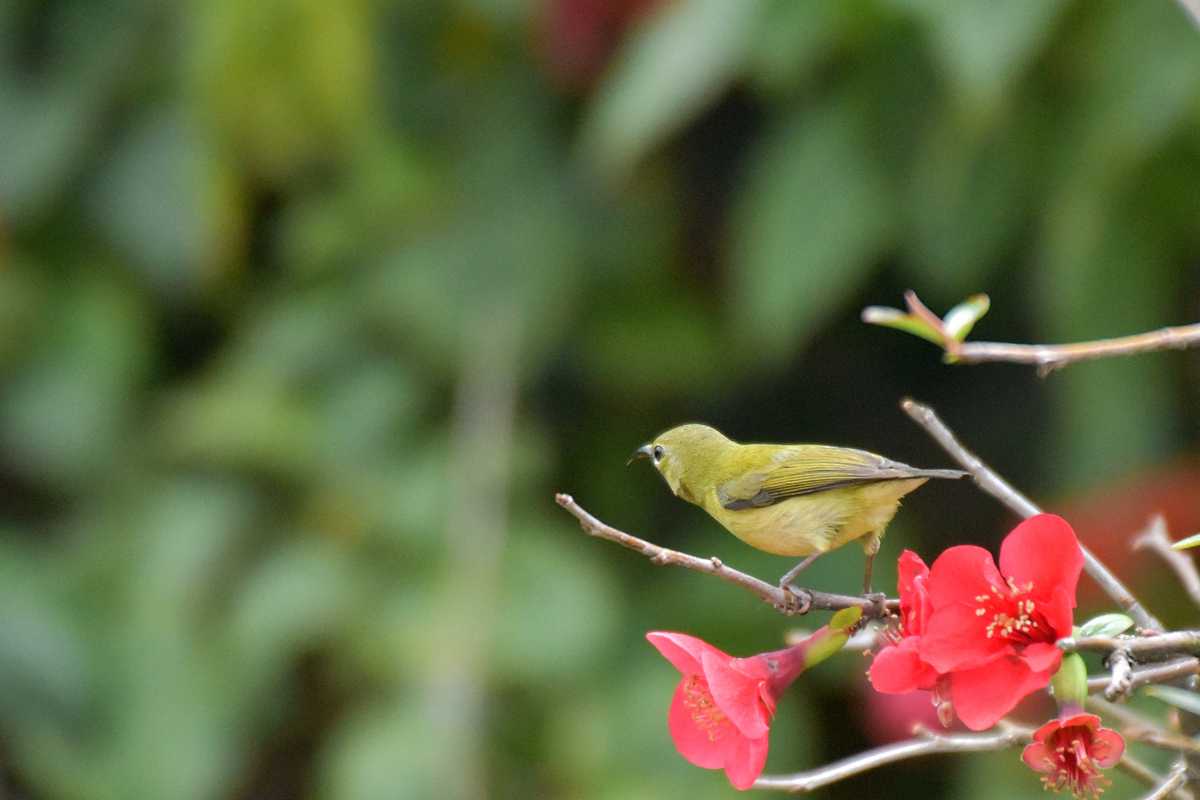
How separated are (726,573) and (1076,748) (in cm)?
19

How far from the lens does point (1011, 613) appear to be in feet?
2.07

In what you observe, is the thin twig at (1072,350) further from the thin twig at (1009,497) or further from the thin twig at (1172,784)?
the thin twig at (1172,784)

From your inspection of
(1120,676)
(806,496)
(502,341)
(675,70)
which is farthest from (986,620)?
(502,341)

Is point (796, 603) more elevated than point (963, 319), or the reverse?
point (963, 319)

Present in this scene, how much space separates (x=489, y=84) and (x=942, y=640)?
2.57m

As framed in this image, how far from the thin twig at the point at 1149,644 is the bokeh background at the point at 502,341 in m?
1.55

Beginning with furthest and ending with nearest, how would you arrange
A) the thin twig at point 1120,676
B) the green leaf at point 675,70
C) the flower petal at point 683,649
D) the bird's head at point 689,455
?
1. the green leaf at point 675,70
2. the bird's head at point 689,455
3. the flower petal at point 683,649
4. the thin twig at point 1120,676

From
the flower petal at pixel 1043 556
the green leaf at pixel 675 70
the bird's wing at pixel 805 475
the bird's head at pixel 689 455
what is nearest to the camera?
the flower petal at pixel 1043 556

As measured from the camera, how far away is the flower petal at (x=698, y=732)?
742 mm

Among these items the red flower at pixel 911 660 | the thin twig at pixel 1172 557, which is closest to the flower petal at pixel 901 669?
the red flower at pixel 911 660

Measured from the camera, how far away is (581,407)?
9.94 feet

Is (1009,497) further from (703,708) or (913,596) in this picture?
(703,708)

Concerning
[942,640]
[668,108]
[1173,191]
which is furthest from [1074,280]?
[942,640]

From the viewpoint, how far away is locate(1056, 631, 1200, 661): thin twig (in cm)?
54
